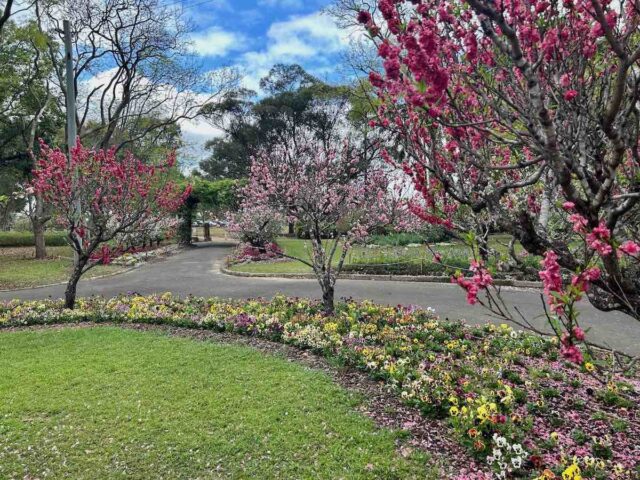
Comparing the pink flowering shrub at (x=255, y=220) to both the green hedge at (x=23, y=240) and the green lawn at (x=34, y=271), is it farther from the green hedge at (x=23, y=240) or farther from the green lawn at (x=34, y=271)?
the green hedge at (x=23, y=240)

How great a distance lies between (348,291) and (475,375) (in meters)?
6.42

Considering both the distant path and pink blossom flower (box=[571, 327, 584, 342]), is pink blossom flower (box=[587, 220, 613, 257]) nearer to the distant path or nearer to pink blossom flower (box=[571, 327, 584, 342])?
pink blossom flower (box=[571, 327, 584, 342])

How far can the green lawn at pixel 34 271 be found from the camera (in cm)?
1301

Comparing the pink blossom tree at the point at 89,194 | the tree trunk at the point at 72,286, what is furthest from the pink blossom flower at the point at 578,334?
the tree trunk at the point at 72,286

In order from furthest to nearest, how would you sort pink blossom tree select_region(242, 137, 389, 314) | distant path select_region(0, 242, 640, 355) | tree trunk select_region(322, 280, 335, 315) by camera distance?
1. pink blossom tree select_region(242, 137, 389, 314)
2. tree trunk select_region(322, 280, 335, 315)
3. distant path select_region(0, 242, 640, 355)

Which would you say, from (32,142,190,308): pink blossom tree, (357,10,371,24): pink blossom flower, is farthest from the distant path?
(357,10,371,24): pink blossom flower

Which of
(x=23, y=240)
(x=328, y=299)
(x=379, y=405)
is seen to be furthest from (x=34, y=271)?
(x=379, y=405)

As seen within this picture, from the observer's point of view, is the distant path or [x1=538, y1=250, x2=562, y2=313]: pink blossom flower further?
the distant path

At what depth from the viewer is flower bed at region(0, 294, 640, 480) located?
10.5ft

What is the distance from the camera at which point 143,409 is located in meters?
4.15

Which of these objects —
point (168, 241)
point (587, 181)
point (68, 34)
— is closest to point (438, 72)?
point (587, 181)

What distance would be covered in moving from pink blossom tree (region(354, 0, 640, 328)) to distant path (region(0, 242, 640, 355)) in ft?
16.4

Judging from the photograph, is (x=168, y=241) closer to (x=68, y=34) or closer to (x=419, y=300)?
(x=68, y=34)

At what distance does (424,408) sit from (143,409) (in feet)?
9.01
